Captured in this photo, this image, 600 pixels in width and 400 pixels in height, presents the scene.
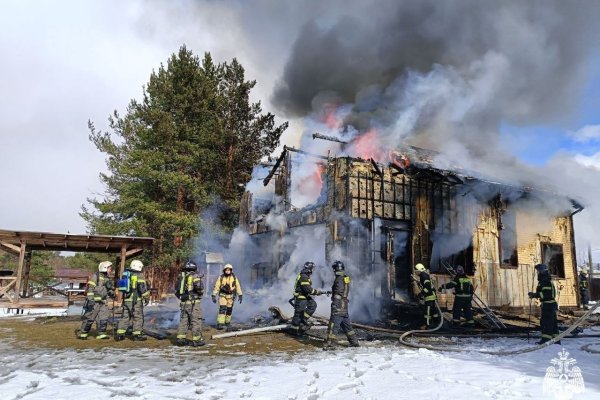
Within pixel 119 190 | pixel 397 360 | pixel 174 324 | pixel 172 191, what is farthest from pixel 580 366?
pixel 119 190

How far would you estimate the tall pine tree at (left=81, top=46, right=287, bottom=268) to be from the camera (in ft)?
75.0

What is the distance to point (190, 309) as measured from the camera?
916cm

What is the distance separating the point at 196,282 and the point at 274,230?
8340mm

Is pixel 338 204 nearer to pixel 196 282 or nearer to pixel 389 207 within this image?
pixel 389 207

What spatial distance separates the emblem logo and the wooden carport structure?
12.7m

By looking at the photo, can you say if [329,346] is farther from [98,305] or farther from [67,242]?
[67,242]

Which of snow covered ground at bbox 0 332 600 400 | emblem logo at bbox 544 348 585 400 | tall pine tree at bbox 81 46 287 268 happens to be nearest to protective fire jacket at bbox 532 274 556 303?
snow covered ground at bbox 0 332 600 400

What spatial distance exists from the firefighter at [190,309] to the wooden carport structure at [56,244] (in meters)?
6.32

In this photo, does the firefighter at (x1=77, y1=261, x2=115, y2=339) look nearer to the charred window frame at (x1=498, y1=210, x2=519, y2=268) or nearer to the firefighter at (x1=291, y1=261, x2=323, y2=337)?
the firefighter at (x1=291, y1=261, x2=323, y2=337)

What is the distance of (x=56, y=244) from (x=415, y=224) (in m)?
13.1

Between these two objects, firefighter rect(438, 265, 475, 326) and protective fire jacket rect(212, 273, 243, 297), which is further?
firefighter rect(438, 265, 475, 326)

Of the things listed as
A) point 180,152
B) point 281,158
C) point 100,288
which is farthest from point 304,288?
point 180,152

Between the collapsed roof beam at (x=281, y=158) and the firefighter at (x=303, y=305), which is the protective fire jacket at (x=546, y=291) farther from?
the collapsed roof beam at (x=281, y=158)

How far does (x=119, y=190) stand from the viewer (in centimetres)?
2472
